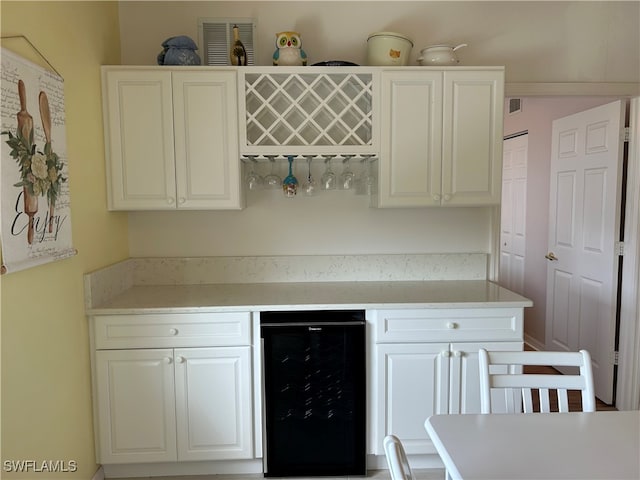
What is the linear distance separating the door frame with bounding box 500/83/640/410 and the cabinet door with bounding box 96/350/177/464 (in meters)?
2.03

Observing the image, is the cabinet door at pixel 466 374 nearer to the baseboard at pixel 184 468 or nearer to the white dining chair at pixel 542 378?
the white dining chair at pixel 542 378

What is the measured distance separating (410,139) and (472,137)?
0.34 m

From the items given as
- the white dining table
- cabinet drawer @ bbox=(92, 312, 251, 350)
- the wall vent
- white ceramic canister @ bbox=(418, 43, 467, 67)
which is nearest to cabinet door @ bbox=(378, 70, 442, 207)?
white ceramic canister @ bbox=(418, 43, 467, 67)

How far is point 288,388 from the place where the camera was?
1.98 metres

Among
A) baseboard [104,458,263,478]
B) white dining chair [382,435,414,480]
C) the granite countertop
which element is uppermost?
the granite countertop

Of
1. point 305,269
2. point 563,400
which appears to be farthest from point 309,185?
point 563,400

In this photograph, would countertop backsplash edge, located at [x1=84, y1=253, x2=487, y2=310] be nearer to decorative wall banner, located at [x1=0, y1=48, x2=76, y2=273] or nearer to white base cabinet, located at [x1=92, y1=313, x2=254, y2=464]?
white base cabinet, located at [x1=92, y1=313, x2=254, y2=464]

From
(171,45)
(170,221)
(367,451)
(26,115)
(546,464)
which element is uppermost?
(171,45)

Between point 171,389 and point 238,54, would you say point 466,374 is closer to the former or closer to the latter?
point 171,389

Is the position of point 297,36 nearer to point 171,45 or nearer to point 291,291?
point 171,45

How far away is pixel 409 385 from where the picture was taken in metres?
2.02

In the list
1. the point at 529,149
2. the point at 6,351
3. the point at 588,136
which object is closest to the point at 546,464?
the point at 6,351

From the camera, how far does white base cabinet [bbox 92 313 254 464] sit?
1948mm

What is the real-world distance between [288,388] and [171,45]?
1900 millimetres
